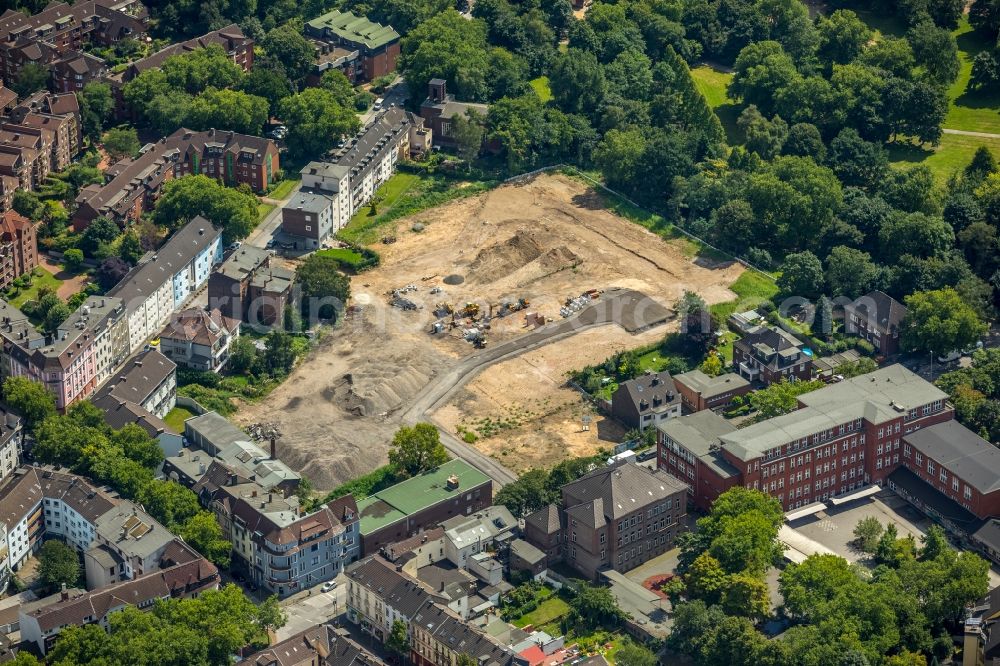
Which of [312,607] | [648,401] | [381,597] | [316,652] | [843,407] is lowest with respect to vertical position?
[312,607]

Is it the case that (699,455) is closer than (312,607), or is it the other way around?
(312,607)

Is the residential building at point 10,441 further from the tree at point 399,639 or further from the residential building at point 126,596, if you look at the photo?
the tree at point 399,639

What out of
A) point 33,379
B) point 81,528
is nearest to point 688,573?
point 81,528

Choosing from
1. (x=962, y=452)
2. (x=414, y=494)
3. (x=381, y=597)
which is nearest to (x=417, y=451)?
(x=414, y=494)

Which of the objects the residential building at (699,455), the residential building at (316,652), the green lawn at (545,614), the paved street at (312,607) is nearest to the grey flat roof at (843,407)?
the residential building at (699,455)

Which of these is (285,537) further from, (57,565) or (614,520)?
(614,520)

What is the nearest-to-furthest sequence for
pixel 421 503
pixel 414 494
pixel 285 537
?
pixel 285 537
pixel 421 503
pixel 414 494

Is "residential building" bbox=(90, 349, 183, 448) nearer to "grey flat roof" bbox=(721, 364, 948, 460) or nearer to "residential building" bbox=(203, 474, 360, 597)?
"residential building" bbox=(203, 474, 360, 597)
